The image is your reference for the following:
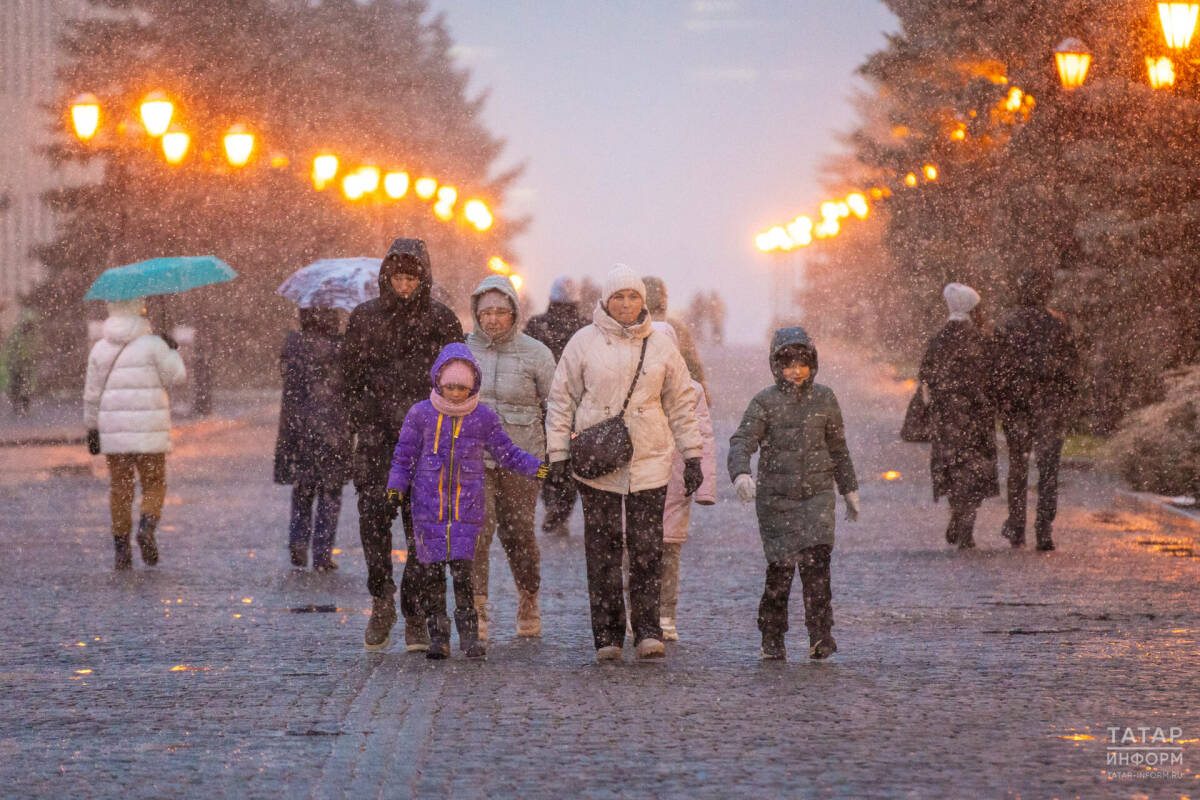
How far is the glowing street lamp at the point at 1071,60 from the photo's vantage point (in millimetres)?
20000

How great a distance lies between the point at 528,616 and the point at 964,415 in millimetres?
5585

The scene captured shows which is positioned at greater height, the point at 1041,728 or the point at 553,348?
the point at 553,348

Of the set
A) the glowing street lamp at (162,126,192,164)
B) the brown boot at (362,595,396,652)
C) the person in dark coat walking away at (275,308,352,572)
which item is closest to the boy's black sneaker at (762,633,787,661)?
the brown boot at (362,595,396,652)

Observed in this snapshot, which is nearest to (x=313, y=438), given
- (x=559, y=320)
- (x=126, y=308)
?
(x=126, y=308)

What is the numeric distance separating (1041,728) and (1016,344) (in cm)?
725

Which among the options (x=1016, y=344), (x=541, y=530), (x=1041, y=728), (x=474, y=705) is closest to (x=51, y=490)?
(x=541, y=530)

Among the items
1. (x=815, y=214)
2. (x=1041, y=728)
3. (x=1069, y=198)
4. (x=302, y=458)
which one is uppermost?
(x=815, y=214)

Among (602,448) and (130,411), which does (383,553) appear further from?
(130,411)

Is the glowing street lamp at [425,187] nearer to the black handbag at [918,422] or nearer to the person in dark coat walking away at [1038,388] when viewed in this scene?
the black handbag at [918,422]

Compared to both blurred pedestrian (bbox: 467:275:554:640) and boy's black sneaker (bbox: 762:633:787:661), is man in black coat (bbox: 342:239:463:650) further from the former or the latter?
boy's black sneaker (bbox: 762:633:787:661)

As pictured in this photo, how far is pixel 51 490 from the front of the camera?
64.0ft

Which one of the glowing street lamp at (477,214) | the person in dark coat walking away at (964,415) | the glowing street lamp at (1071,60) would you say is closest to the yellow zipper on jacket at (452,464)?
the person in dark coat walking away at (964,415)

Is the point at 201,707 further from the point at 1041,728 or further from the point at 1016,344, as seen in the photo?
the point at 1016,344

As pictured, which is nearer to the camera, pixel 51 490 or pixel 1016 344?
pixel 1016 344
